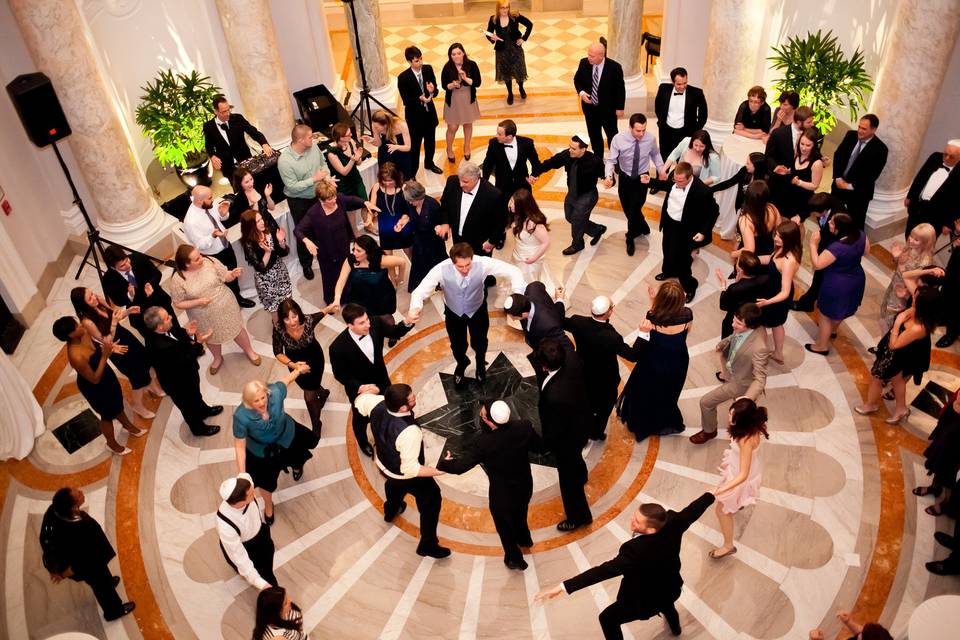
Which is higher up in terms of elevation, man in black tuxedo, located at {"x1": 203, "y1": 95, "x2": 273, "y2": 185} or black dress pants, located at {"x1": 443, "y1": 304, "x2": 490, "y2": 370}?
man in black tuxedo, located at {"x1": 203, "y1": 95, "x2": 273, "y2": 185}

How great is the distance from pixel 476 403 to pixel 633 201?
115 inches

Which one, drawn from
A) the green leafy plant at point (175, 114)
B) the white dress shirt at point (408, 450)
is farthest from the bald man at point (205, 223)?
the white dress shirt at point (408, 450)

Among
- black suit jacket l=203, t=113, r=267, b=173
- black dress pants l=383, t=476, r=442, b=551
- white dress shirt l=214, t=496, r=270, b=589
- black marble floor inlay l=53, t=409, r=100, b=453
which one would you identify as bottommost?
black marble floor inlay l=53, t=409, r=100, b=453

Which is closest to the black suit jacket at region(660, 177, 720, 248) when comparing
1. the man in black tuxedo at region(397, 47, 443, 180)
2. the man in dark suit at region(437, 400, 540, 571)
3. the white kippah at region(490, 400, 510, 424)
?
the man in dark suit at region(437, 400, 540, 571)

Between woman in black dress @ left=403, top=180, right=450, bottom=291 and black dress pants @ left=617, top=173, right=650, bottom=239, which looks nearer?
woman in black dress @ left=403, top=180, right=450, bottom=291

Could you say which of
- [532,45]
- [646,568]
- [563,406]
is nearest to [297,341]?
[563,406]

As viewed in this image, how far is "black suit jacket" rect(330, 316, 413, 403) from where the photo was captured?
5770mm

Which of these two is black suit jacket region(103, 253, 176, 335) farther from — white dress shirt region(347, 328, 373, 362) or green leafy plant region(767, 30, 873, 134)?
green leafy plant region(767, 30, 873, 134)

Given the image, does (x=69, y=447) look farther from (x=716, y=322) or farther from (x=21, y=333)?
(x=716, y=322)

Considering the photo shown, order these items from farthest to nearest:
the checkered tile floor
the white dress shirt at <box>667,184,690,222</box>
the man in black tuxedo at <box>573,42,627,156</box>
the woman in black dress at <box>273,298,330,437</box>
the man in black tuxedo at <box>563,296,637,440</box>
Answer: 1. the checkered tile floor
2. the man in black tuxedo at <box>573,42,627,156</box>
3. the white dress shirt at <box>667,184,690,222</box>
4. the woman in black dress at <box>273,298,330,437</box>
5. the man in black tuxedo at <box>563,296,637,440</box>

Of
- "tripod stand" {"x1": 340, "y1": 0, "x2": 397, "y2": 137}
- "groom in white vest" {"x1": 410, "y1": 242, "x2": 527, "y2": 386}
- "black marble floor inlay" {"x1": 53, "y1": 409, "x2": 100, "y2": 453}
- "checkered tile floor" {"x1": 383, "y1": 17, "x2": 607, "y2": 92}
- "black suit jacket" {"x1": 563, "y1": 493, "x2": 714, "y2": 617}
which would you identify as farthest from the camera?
"checkered tile floor" {"x1": 383, "y1": 17, "x2": 607, "y2": 92}

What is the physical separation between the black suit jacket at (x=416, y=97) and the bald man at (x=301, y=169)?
165cm

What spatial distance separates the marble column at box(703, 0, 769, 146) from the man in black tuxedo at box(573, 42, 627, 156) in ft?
4.00

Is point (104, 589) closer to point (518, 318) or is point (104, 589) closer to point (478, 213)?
point (518, 318)
